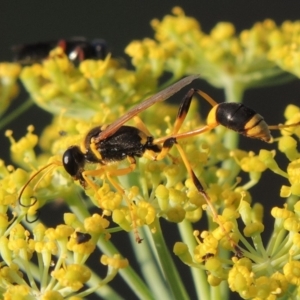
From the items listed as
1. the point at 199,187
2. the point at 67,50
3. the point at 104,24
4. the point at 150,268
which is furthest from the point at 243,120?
the point at 104,24

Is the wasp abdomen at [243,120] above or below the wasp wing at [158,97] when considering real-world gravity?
below

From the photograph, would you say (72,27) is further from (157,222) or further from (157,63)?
(157,222)

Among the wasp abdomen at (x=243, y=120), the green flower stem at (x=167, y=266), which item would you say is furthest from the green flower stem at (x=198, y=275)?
the wasp abdomen at (x=243, y=120)

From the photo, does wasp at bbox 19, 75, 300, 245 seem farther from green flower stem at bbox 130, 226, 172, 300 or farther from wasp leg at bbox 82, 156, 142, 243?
green flower stem at bbox 130, 226, 172, 300

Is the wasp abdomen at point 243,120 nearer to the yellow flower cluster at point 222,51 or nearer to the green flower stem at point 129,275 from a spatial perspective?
the green flower stem at point 129,275

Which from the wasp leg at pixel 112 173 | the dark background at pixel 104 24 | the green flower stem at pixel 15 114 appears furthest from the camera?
the dark background at pixel 104 24

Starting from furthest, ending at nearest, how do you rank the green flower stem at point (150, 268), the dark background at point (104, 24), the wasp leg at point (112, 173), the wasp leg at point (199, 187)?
the dark background at point (104, 24)
the green flower stem at point (150, 268)
the wasp leg at point (112, 173)
the wasp leg at point (199, 187)

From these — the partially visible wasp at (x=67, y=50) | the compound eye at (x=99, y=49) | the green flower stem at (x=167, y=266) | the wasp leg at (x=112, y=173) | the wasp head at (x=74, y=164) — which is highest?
the partially visible wasp at (x=67, y=50)
